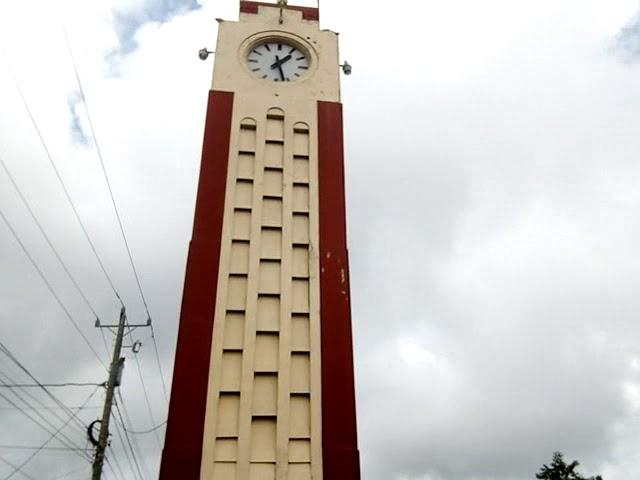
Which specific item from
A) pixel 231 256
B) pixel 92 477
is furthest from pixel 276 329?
pixel 92 477

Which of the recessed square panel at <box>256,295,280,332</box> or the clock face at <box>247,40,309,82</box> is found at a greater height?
the clock face at <box>247,40,309,82</box>

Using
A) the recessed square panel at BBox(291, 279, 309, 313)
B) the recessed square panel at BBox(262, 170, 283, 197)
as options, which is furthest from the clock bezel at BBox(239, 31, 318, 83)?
the recessed square panel at BBox(291, 279, 309, 313)

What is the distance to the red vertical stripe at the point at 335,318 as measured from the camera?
34.1 feet

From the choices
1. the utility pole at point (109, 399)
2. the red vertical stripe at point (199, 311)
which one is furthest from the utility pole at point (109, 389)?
the red vertical stripe at point (199, 311)

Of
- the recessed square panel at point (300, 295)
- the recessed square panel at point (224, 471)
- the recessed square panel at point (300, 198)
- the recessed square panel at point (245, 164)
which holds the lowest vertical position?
the recessed square panel at point (224, 471)

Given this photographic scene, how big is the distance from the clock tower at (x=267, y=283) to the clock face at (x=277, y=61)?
0.11 ft

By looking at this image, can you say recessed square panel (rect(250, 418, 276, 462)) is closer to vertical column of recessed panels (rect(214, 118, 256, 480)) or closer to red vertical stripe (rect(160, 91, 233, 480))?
vertical column of recessed panels (rect(214, 118, 256, 480))

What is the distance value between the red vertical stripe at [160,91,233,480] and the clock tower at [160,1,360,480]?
0.07 feet

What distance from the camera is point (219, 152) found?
1334 centimetres

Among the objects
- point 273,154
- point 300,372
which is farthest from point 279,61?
point 300,372

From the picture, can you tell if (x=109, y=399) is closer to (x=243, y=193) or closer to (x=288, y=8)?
(x=243, y=193)

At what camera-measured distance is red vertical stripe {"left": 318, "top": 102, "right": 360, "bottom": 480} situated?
34.1 ft

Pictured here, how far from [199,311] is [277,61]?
22.9 ft

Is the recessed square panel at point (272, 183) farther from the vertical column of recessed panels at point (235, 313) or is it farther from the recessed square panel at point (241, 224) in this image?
the recessed square panel at point (241, 224)
